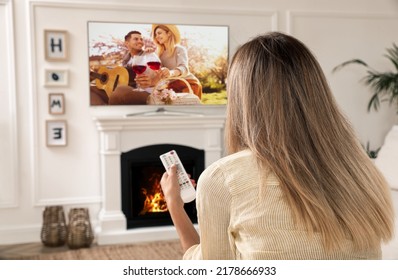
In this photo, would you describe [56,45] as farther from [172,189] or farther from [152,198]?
[172,189]

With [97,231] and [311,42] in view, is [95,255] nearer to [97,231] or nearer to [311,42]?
[97,231]

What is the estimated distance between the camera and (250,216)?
0.98 meters

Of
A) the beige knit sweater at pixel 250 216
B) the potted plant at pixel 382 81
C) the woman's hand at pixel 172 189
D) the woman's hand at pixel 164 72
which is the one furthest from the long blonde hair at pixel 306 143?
the potted plant at pixel 382 81

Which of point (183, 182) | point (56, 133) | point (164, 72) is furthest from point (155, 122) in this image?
point (183, 182)

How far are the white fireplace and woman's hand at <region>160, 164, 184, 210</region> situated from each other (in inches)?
114

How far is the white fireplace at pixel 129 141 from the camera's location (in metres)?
4.17

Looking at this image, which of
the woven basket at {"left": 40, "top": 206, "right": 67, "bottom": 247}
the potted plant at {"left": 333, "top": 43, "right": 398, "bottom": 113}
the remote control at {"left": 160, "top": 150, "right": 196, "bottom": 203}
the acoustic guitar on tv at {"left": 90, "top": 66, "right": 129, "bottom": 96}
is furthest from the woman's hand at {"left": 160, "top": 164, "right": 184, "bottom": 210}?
the potted plant at {"left": 333, "top": 43, "right": 398, "bottom": 113}

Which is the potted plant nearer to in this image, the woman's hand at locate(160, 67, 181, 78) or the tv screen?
the tv screen

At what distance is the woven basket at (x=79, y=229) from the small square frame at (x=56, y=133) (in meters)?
0.55

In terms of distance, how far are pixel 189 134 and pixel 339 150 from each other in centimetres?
341

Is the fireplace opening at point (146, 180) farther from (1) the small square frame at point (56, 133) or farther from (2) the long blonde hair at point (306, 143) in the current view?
(2) the long blonde hair at point (306, 143)

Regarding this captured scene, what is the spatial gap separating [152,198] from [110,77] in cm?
105

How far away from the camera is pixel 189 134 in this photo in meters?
4.41

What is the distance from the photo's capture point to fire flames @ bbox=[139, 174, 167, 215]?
439 centimetres
